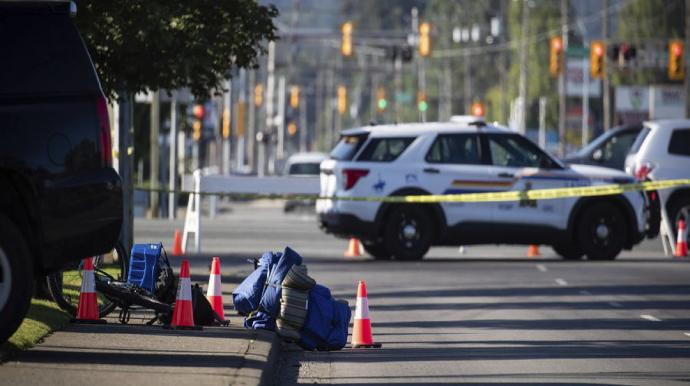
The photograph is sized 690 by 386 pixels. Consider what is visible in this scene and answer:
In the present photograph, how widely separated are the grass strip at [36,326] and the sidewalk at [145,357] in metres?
0.07

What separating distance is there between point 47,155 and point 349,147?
39.7 feet

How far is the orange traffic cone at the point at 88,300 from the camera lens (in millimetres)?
11289

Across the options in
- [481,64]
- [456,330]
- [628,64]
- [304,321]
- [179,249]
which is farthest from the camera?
[481,64]

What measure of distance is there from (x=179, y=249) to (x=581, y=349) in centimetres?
1102

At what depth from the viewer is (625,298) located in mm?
16047

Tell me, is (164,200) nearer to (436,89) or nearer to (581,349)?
(581,349)

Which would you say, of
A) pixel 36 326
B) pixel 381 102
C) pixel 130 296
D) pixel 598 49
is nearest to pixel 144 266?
pixel 130 296

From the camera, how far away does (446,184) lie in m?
20.9

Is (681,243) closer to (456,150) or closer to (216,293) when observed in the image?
(456,150)

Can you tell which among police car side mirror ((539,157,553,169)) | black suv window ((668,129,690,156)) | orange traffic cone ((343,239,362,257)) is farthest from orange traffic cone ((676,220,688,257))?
orange traffic cone ((343,239,362,257))

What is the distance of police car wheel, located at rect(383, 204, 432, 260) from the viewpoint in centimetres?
2091

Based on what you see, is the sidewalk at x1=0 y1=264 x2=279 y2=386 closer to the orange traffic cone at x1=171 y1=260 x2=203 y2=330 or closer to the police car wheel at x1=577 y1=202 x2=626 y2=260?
the orange traffic cone at x1=171 y1=260 x2=203 y2=330

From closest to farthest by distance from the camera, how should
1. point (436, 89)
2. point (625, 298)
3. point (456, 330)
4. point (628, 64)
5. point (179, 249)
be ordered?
point (456, 330) < point (625, 298) < point (179, 249) < point (628, 64) < point (436, 89)

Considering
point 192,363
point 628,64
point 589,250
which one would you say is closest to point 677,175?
point 589,250
